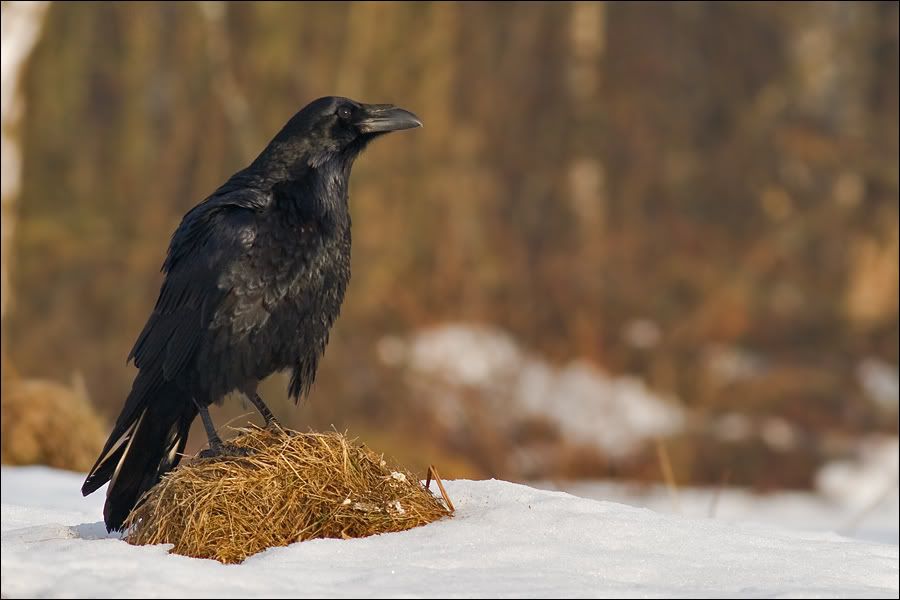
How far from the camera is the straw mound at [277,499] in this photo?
3.67m

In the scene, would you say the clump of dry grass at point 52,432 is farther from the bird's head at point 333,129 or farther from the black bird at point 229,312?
the bird's head at point 333,129

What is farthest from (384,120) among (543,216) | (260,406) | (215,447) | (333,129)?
(543,216)

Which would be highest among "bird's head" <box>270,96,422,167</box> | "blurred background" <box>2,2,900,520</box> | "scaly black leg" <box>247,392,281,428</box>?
"blurred background" <box>2,2,900,520</box>

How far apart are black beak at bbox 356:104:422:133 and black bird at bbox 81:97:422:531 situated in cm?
36

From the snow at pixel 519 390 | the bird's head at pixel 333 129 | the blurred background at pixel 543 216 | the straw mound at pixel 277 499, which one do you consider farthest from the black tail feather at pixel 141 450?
the snow at pixel 519 390

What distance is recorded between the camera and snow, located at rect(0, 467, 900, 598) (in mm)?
3037

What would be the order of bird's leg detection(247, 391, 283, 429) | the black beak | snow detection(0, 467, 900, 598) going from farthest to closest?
the black beak → bird's leg detection(247, 391, 283, 429) → snow detection(0, 467, 900, 598)

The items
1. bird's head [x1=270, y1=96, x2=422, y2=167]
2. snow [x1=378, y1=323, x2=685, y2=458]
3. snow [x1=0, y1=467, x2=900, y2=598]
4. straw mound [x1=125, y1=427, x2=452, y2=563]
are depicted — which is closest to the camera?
snow [x1=0, y1=467, x2=900, y2=598]

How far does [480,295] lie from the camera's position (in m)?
14.8

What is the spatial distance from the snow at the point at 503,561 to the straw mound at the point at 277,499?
104 millimetres

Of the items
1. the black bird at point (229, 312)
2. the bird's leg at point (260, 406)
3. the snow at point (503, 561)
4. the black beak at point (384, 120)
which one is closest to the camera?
the snow at point (503, 561)

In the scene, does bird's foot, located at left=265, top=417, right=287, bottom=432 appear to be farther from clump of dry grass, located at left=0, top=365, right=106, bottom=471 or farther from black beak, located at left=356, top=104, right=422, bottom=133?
clump of dry grass, located at left=0, top=365, right=106, bottom=471

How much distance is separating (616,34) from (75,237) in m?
7.75

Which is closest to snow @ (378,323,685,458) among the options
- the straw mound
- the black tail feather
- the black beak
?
the black beak
